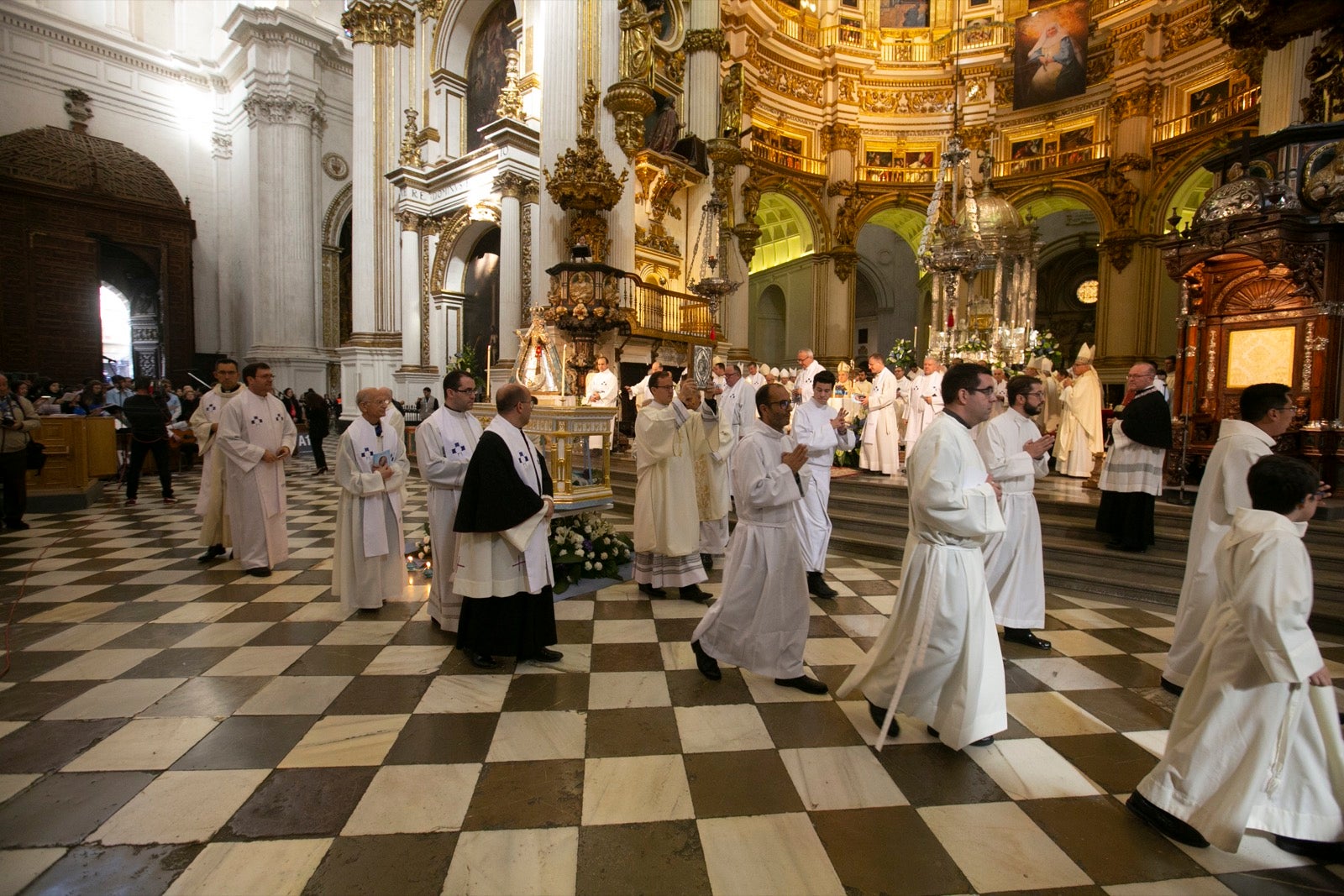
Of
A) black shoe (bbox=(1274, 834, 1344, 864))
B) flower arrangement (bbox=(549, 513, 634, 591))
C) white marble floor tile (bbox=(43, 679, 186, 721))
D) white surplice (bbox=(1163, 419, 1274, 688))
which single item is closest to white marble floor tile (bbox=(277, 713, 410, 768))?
white marble floor tile (bbox=(43, 679, 186, 721))

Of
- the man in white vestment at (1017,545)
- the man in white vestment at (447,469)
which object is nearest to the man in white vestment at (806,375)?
the man in white vestment at (1017,545)

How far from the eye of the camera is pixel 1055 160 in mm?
20031

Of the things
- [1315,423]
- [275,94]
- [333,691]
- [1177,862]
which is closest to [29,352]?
[275,94]

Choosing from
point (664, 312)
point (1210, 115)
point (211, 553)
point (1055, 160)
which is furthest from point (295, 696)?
point (1055, 160)

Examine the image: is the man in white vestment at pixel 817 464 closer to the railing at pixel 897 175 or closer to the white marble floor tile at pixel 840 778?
the white marble floor tile at pixel 840 778

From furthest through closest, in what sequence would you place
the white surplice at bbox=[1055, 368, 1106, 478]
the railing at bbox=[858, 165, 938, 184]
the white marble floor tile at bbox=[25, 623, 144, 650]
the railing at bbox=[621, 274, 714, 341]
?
the railing at bbox=[858, 165, 938, 184] → the railing at bbox=[621, 274, 714, 341] → the white surplice at bbox=[1055, 368, 1106, 478] → the white marble floor tile at bbox=[25, 623, 144, 650]

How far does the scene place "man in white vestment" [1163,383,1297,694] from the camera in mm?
3203

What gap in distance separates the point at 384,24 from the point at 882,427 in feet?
55.3

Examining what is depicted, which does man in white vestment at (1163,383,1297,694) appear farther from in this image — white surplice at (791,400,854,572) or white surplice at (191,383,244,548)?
white surplice at (191,383,244,548)

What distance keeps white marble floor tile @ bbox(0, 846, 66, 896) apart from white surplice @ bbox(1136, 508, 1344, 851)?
13.1ft

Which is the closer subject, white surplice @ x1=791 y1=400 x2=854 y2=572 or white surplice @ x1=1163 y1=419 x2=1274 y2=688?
white surplice @ x1=1163 y1=419 x2=1274 y2=688

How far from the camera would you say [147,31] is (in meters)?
19.7

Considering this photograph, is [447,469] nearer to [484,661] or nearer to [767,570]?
[484,661]

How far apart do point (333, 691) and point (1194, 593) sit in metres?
4.80
